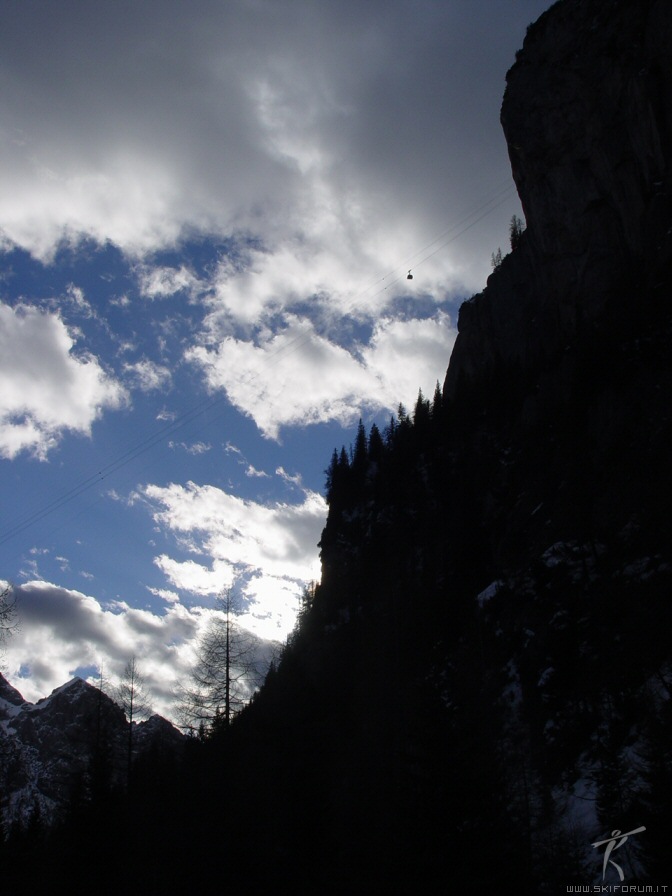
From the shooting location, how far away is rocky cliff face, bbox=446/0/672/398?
5656 centimetres

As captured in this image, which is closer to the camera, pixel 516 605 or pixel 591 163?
pixel 516 605

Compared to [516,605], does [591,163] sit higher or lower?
higher

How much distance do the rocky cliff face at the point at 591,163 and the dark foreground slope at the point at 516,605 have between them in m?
0.22

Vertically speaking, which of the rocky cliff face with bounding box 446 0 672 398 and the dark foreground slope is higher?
the rocky cliff face with bounding box 446 0 672 398

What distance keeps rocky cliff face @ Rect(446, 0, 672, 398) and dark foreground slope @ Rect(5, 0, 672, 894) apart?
22 cm

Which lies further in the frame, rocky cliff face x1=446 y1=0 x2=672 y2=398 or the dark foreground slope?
rocky cliff face x1=446 y1=0 x2=672 y2=398

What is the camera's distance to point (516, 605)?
3769cm

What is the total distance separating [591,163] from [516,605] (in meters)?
46.9

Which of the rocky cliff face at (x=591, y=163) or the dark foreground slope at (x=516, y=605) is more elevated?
the rocky cliff face at (x=591, y=163)

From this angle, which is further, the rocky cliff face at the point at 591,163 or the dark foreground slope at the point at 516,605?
the rocky cliff face at the point at 591,163

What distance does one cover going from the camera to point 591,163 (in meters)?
63.9

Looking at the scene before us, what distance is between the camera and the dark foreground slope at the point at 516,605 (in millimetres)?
17734

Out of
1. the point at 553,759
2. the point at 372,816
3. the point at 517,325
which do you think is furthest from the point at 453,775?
the point at 517,325

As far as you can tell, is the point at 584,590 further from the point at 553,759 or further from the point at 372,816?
the point at 372,816
